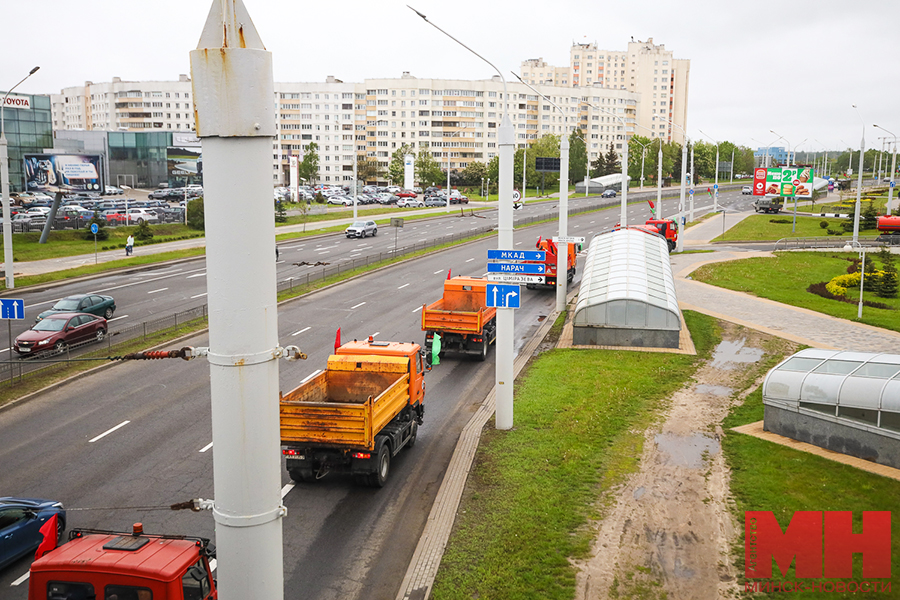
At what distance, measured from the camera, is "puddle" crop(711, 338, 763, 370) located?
88.2ft

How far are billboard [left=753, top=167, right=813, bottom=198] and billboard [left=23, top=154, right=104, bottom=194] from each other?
261ft

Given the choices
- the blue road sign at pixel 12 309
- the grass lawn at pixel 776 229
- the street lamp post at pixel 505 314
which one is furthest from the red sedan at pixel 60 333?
the grass lawn at pixel 776 229

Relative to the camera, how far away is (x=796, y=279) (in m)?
46.2

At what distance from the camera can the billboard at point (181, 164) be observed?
115750mm

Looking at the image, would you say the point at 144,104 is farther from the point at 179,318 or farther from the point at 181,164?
the point at 179,318

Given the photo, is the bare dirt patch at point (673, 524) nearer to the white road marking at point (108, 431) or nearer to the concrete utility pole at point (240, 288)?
the concrete utility pole at point (240, 288)

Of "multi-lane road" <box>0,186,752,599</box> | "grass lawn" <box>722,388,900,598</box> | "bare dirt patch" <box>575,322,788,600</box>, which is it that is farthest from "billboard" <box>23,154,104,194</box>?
"grass lawn" <box>722,388,900,598</box>

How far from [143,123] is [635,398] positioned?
182 m

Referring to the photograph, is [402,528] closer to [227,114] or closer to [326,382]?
[326,382]

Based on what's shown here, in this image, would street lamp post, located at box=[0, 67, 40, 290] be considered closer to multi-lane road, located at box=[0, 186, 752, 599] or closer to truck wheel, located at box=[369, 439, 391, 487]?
multi-lane road, located at box=[0, 186, 752, 599]

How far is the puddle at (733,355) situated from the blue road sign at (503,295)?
11.3m

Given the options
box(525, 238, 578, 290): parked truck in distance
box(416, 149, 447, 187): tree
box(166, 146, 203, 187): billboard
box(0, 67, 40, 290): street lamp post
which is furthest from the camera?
box(416, 149, 447, 187): tree

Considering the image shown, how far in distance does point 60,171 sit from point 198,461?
81.6m

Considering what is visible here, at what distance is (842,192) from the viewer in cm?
12838
